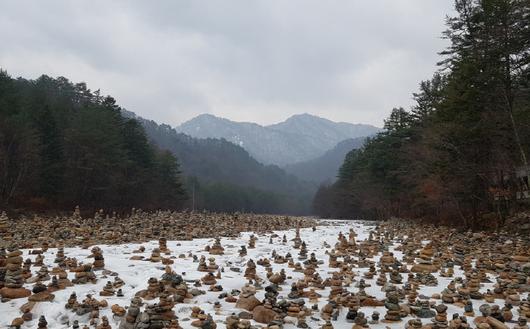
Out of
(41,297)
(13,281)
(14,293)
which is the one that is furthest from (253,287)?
(13,281)

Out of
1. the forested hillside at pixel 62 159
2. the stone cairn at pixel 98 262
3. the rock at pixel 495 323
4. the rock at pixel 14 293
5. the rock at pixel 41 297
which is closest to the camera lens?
the rock at pixel 495 323

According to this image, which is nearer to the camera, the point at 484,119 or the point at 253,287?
the point at 253,287

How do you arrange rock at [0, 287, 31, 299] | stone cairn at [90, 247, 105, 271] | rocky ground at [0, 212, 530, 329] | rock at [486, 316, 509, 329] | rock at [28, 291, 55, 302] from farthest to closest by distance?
stone cairn at [90, 247, 105, 271] → rock at [0, 287, 31, 299] → rock at [28, 291, 55, 302] → rocky ground at [0, 212, 530, 329] → rock at [486, 316, 509, 329]

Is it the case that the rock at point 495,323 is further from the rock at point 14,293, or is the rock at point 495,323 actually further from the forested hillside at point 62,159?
the forested hillside at point 62,159

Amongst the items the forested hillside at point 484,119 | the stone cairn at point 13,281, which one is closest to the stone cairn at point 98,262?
the stone cairn at point 13,281

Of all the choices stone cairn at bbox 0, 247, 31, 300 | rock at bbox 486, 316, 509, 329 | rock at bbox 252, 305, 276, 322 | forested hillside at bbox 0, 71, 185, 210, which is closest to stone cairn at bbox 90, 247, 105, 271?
stone cairn at bbox 0, 247, 31, 300

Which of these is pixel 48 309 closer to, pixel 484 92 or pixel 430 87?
pixel 484 92

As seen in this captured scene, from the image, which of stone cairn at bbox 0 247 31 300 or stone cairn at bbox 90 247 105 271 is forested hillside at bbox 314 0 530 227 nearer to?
stone cairn at bbox 90 247 105 271

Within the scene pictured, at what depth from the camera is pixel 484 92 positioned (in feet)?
75.0

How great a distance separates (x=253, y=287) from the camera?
35.1 feet

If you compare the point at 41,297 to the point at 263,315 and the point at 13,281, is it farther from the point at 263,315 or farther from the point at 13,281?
the point at 263,315

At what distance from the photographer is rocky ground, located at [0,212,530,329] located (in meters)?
9.19

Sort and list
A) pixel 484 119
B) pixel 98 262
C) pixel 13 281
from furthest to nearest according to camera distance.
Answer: pixel 484 119
pixel 98 262
pixel 13 281

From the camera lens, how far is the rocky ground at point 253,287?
9188mm
